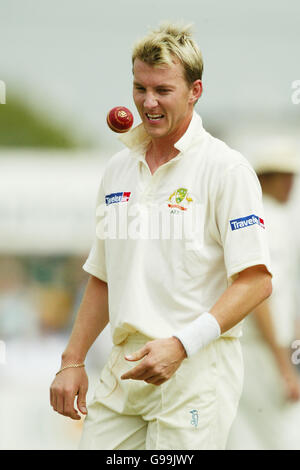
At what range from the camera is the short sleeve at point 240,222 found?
2.02m

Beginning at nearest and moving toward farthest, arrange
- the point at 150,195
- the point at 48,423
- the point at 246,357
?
the point at 150,195 < the point at 246,357 < the point at 48,423

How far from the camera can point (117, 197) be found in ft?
7.56

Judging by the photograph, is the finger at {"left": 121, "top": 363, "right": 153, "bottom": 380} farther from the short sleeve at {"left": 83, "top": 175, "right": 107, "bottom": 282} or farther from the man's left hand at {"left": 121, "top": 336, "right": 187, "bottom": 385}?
the short sleeve at {"left": 83, "top": 175, "right": 107, "bottom": 282}

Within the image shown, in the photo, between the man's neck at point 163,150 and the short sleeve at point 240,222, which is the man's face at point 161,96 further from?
Result: the short sleeve at point 240,222

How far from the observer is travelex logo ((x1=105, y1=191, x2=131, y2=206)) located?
2.28 meters

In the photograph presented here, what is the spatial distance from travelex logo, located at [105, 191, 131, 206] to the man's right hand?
1.80ft

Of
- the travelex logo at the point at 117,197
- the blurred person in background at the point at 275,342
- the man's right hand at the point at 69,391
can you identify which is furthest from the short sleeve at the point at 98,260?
the blurred person in background at the point at 275,342

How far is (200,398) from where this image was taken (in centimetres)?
210

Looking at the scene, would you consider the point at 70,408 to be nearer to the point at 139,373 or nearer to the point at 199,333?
the point at 139,373

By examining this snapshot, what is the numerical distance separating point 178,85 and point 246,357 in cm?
198

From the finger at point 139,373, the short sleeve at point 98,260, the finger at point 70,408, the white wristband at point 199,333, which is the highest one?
the short sleeve at point 98,260

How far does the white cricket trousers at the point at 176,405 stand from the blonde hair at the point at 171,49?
0.80m

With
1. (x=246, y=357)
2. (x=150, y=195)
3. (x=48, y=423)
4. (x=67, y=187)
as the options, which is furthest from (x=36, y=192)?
(x=150, y=195)

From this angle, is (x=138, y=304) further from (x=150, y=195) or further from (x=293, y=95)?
(x=293, y=95)
